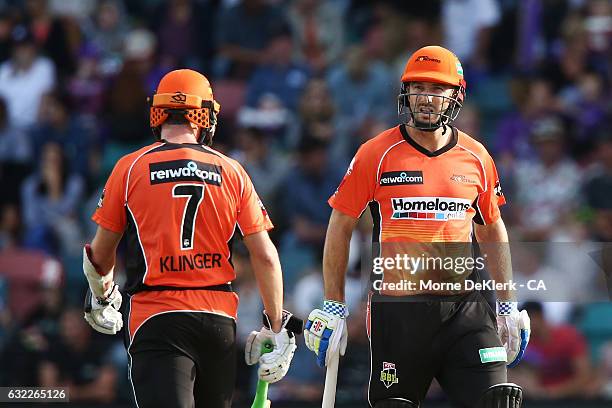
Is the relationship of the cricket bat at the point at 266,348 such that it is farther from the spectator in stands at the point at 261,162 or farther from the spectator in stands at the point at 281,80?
the spectator in stands at the point at 281,80

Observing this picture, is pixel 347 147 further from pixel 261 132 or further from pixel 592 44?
pixel 592 44

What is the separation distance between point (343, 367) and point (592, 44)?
517cm

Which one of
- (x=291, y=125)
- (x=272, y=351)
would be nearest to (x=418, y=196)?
(x=272, y=351)

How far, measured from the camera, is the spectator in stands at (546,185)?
40.4 ft

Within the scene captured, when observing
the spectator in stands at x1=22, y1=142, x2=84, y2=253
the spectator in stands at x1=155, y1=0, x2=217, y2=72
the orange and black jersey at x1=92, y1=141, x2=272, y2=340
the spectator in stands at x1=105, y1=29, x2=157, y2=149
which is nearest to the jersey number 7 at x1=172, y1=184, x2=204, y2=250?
the orange and black jersey at x1=92, y1=141, x2=272, y2=340

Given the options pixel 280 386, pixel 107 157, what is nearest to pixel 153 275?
pixel 280 386

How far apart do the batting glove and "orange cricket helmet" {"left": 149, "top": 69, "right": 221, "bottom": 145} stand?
1093 mm

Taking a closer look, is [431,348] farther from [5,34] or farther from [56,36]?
[5,34]

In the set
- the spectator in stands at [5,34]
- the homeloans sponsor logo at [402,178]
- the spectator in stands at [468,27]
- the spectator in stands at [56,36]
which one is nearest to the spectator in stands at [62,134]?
the spectator in stands at [56,36]

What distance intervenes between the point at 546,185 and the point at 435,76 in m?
5.64

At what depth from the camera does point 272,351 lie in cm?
709

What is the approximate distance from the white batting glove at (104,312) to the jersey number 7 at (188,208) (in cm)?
85

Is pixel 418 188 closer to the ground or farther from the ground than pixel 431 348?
farther from the ground

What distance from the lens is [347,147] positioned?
43.4 feet
